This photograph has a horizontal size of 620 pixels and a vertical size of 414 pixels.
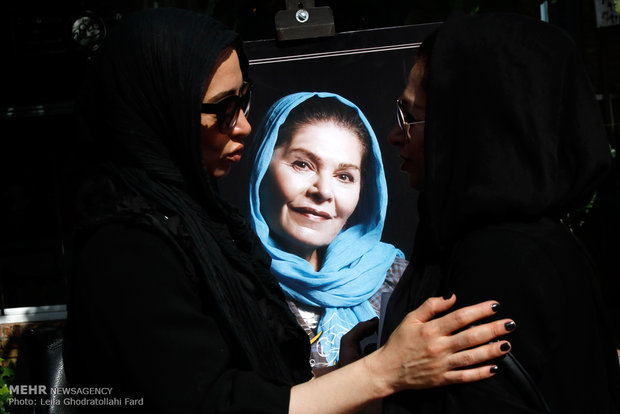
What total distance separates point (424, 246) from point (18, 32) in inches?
150

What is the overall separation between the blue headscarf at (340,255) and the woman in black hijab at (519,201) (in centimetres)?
149

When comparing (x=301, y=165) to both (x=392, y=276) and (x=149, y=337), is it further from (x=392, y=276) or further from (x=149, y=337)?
(x=149, y=337)

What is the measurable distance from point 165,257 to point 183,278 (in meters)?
0.06

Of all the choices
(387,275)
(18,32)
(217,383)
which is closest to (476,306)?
(217,383)

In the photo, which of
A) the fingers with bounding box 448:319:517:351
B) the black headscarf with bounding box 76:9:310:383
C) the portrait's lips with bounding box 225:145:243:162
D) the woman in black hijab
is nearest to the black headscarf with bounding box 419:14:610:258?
the woman in black hijab

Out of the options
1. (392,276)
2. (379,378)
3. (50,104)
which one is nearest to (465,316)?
(379,378)

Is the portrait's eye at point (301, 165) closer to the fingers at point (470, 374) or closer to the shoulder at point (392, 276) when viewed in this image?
the shoulder at point (392, 276)

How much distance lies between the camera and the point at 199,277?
1.36 m

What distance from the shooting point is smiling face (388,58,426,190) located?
1.47 m

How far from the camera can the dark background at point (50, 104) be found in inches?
145

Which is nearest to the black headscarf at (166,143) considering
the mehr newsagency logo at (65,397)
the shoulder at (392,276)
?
the mehr newsagency logo at (65,397)

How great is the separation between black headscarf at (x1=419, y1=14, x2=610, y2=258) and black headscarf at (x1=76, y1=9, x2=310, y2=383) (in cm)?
47

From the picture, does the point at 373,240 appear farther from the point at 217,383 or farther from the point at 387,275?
the point at 217,383

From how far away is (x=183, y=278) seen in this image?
1.31m
